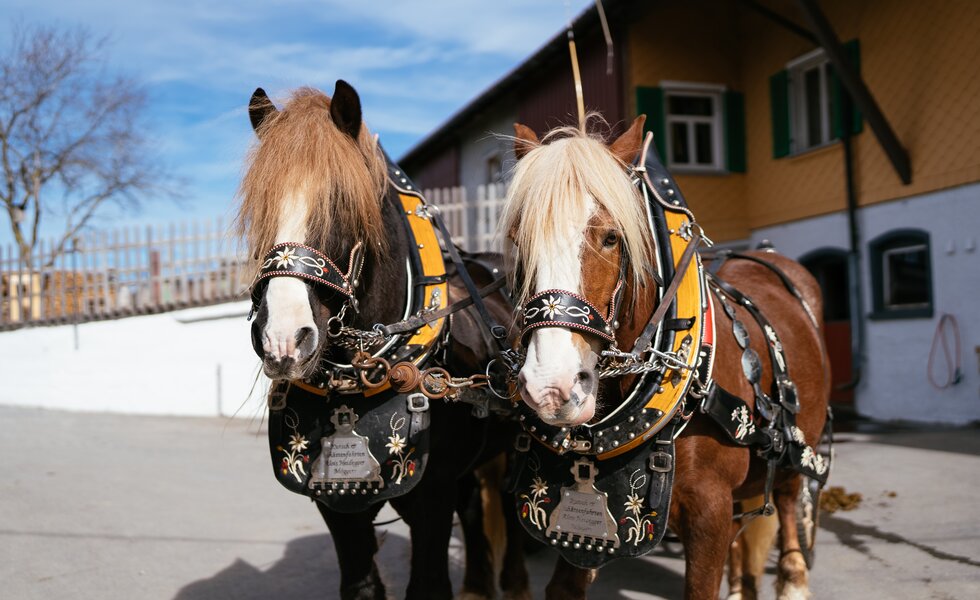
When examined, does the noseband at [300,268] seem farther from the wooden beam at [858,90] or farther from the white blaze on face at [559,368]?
the wooden beam at [858,90]

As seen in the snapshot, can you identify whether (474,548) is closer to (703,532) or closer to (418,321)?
(418,321)

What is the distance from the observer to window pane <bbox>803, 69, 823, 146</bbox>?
1127 centimetres

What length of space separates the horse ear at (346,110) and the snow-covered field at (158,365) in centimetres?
786

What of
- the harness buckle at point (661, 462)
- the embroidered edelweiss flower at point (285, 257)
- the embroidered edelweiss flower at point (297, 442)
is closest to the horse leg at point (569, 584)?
the harness buckle at point (661, 462)

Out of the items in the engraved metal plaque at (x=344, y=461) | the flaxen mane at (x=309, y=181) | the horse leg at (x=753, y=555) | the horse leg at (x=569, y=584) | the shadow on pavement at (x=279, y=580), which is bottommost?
the shadow on pavement at (x=279, y=580)

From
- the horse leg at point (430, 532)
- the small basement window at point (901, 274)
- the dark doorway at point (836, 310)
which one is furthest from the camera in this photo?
the dark doorway at point (836, 310)

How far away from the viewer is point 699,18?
1208cm

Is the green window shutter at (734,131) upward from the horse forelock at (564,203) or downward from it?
upward

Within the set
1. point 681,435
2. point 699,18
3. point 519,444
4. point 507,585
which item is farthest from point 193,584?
point 699,18

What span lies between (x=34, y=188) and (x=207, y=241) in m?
10.7

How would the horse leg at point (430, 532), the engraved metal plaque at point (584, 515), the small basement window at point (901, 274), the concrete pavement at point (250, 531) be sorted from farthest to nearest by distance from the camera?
the small basement window at point (901, 274) → the concrete pavement at point (250, 531) → the horse leg at point (430, 532) → the engraved metal plaque at point (584, 515)

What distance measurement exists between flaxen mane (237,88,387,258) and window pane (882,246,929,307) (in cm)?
884

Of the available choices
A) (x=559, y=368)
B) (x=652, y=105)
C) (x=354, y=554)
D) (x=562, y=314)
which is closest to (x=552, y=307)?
(x=562, y=314)

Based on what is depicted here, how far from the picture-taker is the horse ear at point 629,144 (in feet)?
8.22
